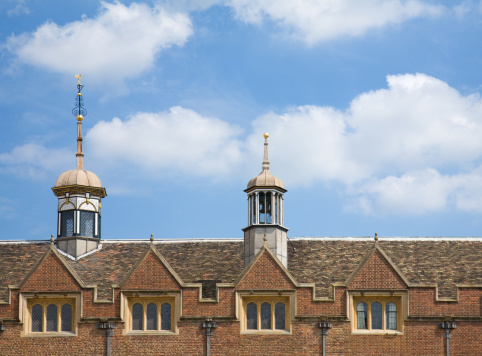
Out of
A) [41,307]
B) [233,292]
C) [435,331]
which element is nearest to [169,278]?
[233,292]

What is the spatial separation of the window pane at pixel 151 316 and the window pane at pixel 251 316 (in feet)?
15.3

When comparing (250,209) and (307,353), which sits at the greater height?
(250,209)

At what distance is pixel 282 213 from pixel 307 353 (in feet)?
29.6

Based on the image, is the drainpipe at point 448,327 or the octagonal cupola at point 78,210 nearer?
the drainpipe at point 448,327

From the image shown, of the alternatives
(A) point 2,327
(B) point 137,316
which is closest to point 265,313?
(B) point 137,316

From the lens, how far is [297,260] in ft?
178

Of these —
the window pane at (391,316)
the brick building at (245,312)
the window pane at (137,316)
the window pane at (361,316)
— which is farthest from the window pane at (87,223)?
the window pane at (391,316)

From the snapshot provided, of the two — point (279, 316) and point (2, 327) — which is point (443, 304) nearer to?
point (279, 316)

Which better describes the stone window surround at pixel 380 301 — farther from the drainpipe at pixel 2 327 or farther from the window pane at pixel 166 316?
the drainpipe at pixel 2 327

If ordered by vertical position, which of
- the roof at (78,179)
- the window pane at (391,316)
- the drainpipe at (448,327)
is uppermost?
the roof at (78,179)

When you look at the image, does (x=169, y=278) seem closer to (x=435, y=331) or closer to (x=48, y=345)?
(x=48, y=345)

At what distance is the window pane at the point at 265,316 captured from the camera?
49969 mm

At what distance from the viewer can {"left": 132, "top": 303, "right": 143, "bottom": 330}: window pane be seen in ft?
164

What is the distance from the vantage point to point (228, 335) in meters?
49.5
